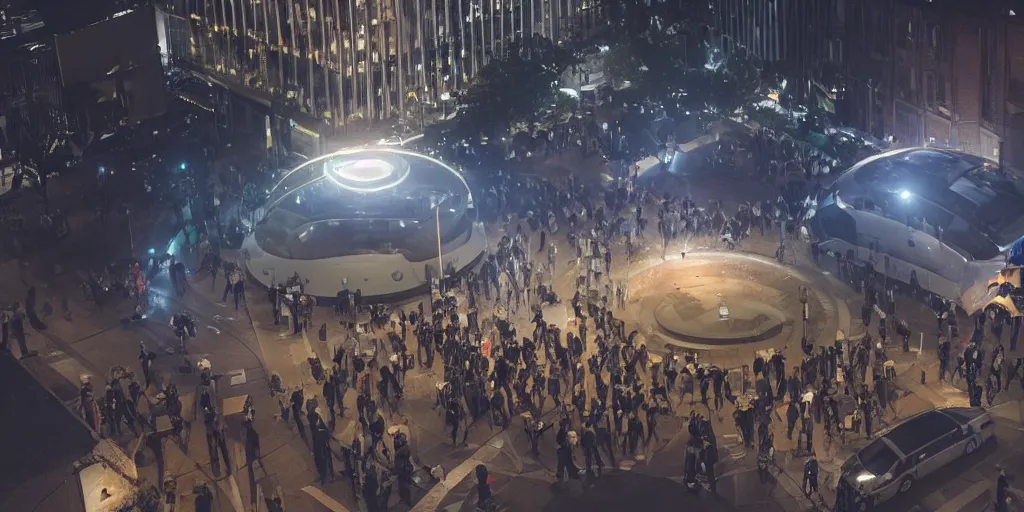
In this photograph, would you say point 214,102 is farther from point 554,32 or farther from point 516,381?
point 516,381

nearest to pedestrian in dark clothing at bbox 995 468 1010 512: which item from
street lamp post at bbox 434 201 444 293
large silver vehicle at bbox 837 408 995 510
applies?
large silver vehicle at bbox 837 408 995 510

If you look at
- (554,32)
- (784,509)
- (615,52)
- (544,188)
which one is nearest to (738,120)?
(615,52)

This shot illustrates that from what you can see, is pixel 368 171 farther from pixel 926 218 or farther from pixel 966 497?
pixel 966 497

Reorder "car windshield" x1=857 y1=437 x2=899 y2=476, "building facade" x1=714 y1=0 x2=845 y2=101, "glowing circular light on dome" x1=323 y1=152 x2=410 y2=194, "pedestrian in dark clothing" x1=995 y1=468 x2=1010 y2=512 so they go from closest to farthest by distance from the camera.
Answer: "pedestrian in dark clothing" x1=995 y1=468 x2=1010 y2=512
"car windshield" x1=857 y1=437 x2=899 y2=476
"glowing circular light on dome" x1=323 y1=152 x2=410 y2=194
"building facade" x1=714 y1=0 x2=845 y2=101

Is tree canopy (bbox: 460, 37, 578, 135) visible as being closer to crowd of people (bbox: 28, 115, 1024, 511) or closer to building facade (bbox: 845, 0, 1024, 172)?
crowd of people (bbox: 28, 115, 1024, 511)

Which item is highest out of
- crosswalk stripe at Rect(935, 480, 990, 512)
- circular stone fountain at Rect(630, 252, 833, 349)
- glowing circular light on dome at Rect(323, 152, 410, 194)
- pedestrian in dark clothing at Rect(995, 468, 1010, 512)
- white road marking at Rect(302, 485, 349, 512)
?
glowing circular light on dome at Rect(323, 152, 410, 194)

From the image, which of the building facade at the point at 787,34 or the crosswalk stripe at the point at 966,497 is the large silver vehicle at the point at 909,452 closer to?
the crosswalk stripe at the point at 966,497

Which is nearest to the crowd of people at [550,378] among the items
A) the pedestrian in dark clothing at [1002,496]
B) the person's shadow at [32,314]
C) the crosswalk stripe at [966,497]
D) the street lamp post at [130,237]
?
the person's shadow at [32,314]
